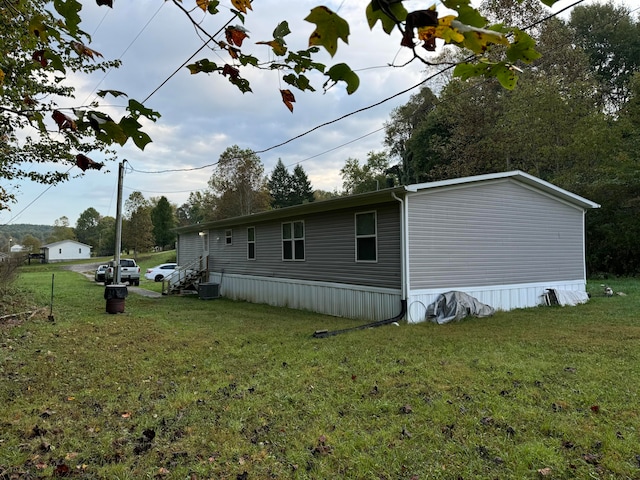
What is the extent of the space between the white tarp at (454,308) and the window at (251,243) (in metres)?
7.27

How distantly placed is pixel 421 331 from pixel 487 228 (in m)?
3.93

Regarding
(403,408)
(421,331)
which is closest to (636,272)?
(421,331)

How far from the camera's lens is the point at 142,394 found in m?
4.38

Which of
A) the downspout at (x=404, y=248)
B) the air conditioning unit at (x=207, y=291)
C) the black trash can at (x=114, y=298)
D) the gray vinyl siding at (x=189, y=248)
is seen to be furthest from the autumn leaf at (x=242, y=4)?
the gray vinyl siding at (x=189, y=248)

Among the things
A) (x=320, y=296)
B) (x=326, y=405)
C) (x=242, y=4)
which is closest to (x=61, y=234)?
(x=320, y=296)

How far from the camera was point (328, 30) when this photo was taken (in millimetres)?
1005

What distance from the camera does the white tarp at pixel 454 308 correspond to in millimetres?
8688

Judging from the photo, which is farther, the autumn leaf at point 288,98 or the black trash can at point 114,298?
the black trash can at point 114,298

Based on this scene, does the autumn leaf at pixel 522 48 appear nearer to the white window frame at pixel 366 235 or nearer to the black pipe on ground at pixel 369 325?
the black pipe on ground at pixel 369 325

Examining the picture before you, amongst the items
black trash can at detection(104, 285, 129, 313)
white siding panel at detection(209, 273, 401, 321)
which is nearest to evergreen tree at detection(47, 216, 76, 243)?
white siding panel at detection(209, 273, 401, 321)

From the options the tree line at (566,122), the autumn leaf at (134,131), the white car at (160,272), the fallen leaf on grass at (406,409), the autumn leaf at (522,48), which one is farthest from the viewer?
the white car at (160,272)

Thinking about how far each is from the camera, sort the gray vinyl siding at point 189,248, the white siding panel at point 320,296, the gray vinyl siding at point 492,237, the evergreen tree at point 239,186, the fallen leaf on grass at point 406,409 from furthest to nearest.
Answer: the evergreen tree at point 239,186, the gray vinyl siding at point 189,248, the white siding panel at point 320,296, the gray vinyl siding at point 492,237, the fallen leaf on grass at point 406,409

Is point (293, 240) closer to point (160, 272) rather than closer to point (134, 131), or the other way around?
point (134, 131)

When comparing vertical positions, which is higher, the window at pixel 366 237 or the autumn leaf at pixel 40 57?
the autumn leaf at pixel 40 57
